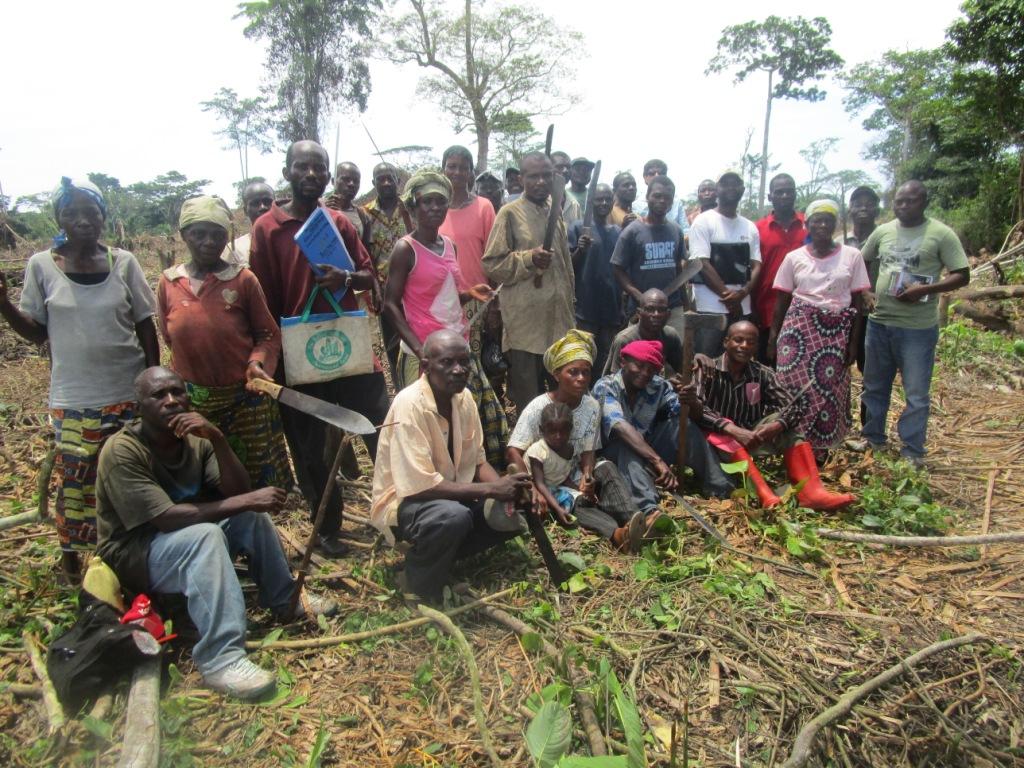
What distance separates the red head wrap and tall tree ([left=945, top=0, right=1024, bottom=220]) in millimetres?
11744

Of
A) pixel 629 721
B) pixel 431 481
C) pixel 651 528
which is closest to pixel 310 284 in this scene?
pixel 431 481

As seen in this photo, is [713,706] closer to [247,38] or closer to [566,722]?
[566,722]

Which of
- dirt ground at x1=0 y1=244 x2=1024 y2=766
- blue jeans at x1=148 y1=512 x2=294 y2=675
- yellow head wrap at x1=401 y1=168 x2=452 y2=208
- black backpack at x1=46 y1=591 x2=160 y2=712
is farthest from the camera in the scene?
yellow head wrap at x1=401 y1=168 x2=452 y2=208

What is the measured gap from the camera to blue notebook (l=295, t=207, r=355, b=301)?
10.8ft

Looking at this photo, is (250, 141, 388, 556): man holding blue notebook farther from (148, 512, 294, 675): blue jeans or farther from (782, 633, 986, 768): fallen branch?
(782, 633, 986, 768): fallen branch

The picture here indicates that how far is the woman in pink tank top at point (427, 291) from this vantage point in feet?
12.4

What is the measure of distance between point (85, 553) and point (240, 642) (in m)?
1.21

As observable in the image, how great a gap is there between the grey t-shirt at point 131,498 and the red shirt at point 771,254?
4294 mm

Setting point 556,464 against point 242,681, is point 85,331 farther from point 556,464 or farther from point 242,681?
point 556,464

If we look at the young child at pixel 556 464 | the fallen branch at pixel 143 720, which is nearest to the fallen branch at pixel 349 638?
the fallen branch at pixel 143 720

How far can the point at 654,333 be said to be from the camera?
4.55 metres

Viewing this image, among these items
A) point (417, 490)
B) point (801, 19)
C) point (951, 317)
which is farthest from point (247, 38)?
point (417, 490)

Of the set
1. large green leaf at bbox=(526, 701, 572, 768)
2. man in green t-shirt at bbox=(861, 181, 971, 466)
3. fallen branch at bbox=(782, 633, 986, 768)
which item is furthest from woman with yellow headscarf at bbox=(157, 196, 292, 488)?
man in green t-shirt at bbox=(861, 181, 971, 466)

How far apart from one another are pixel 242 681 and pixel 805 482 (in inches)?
133
